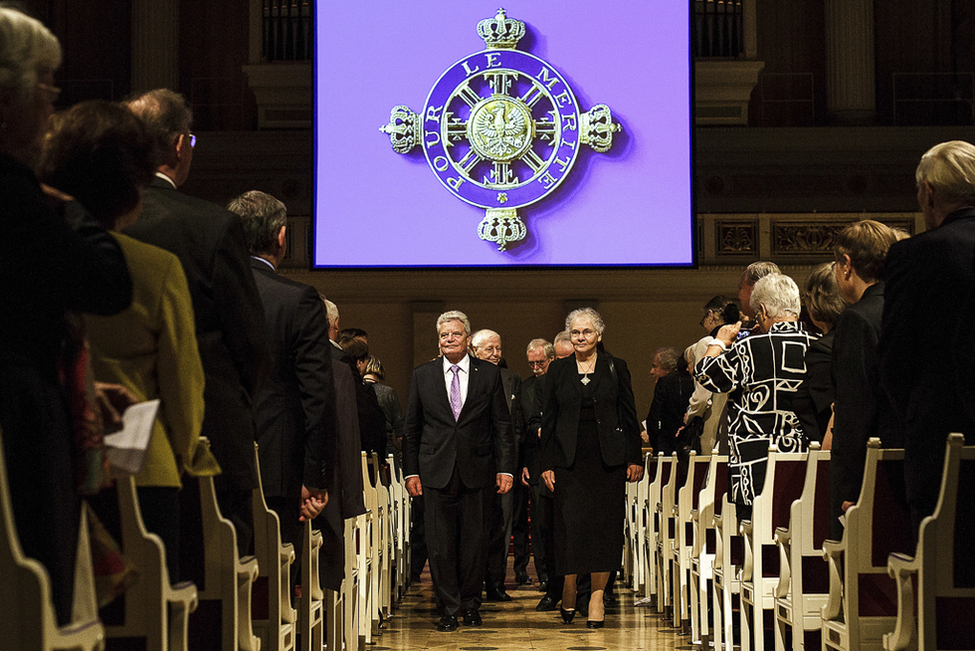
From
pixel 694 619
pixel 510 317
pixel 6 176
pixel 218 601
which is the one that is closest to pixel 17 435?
pixel 6 176

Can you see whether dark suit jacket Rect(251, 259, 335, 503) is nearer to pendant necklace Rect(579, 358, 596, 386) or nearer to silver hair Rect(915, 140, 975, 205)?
silver hair Rect(915, 140, 975, 205)

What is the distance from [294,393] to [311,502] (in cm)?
35

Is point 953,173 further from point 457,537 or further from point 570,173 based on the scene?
point 570,173

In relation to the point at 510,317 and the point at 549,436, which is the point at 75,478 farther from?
the point at 510,317

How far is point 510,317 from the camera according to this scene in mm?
13180

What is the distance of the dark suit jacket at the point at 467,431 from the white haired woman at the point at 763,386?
203cm

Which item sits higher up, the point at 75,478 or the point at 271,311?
the point at 271,311

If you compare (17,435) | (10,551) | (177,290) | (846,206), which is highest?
(846,206)

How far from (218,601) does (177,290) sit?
2.91 feet

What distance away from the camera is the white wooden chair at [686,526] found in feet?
18.5

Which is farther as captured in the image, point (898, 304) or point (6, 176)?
point (898, 304)

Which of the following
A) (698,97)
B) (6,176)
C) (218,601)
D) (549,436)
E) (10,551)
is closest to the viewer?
(10,551)

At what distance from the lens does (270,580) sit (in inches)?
129

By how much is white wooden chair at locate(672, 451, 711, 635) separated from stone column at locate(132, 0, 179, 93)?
10.2 meters
